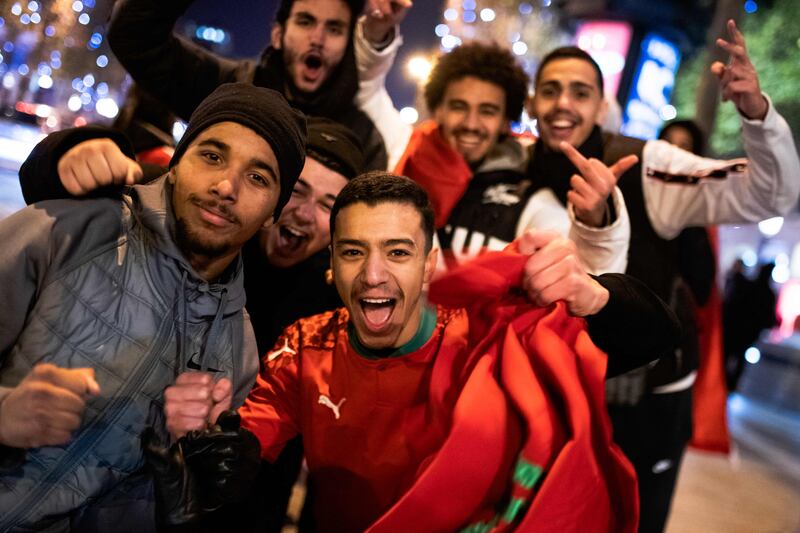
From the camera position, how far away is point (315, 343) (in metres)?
2.30

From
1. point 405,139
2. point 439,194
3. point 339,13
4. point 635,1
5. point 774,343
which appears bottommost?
point 774,343

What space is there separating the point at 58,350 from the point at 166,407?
1.15ft

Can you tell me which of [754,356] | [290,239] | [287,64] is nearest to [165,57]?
[287,64]

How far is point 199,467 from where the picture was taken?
1716 mm

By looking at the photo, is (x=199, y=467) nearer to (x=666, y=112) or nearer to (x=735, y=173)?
(x=735, y=173)

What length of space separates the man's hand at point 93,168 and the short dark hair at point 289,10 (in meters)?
1.59

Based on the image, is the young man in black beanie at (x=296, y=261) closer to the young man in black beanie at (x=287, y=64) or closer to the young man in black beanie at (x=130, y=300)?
the young man in black beanie at (x=287, y=64)

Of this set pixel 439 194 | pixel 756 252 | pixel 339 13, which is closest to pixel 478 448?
pixel 439 194

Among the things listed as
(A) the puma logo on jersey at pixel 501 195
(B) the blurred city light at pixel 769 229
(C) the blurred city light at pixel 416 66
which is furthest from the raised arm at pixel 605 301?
(B) the blurred city light at pixel 769 229

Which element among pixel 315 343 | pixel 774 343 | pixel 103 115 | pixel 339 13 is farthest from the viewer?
pixel 774 343

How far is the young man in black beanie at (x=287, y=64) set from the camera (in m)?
2.86

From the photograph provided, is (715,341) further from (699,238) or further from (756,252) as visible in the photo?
(756,252)

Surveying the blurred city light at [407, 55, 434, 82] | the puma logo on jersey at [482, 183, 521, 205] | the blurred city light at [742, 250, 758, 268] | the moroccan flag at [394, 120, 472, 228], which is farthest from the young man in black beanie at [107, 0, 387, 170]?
the blurred city light at [742, 250, 758, 268]

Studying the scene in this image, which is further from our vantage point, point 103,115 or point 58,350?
point 103,115
